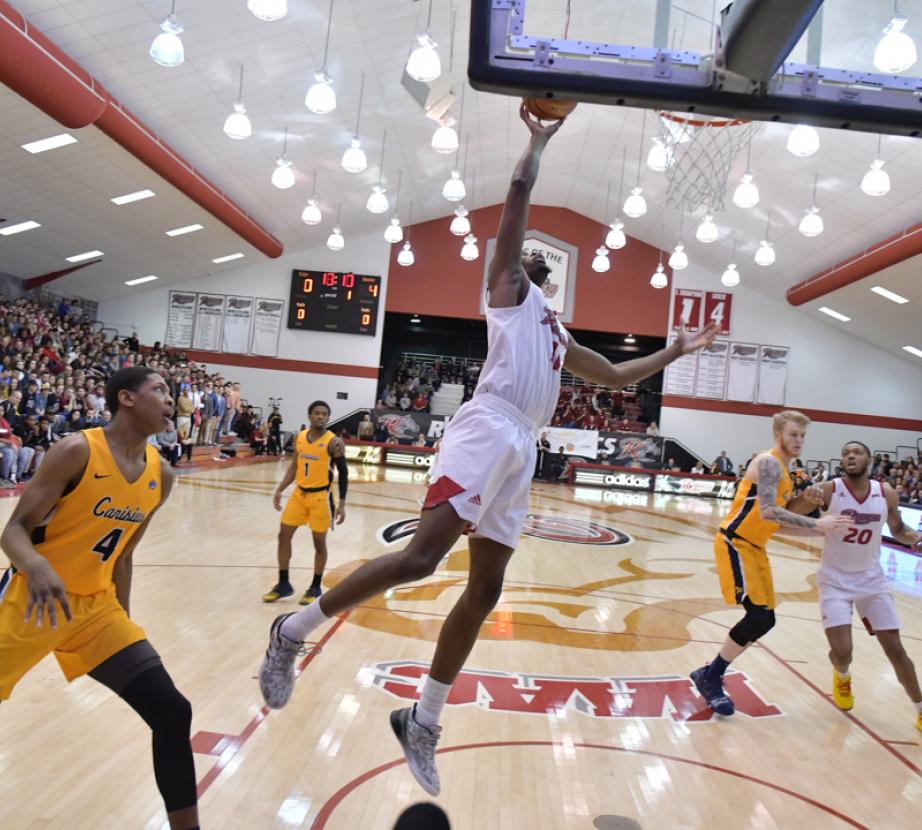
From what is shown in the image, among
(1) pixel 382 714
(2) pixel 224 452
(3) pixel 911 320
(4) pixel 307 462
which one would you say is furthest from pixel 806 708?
(3) pixel 911 320

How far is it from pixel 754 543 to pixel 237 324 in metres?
23.1

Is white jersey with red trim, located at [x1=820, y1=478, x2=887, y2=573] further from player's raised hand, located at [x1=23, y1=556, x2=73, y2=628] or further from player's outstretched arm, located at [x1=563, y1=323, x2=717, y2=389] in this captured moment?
player's raised hand, located at [x1=23, y1=556, x2=73, y2=628]

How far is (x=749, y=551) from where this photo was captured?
480 centimetres

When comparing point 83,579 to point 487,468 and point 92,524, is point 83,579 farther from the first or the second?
point 487,468

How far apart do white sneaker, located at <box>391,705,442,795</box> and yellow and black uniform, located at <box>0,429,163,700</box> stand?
3.24 ft

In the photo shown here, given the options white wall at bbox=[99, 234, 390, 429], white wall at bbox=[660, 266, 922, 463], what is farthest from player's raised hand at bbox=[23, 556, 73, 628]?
white wall at bbox=[660, 266, 922, 463]

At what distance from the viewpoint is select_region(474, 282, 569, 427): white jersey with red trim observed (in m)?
2.91

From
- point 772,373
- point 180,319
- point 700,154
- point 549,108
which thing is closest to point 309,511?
point 549,108

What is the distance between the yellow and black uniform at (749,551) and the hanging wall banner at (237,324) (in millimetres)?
22723

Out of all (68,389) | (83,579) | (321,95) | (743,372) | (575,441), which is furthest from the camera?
(743,372)

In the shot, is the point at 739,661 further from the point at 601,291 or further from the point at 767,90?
the point at 601,291

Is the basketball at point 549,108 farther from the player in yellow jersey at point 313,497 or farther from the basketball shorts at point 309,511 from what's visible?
the basketball shorts at point 309,511

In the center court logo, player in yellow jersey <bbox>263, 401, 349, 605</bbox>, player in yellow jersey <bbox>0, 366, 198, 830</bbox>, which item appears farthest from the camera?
the center court logo

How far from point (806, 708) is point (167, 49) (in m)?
7.48
